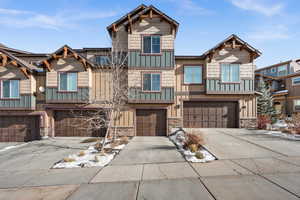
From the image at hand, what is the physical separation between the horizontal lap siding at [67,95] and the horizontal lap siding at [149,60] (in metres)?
4.48

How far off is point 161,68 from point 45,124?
36.5ft

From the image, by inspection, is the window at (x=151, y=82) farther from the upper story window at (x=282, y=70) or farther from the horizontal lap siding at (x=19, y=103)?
the upper story window at (x=282, y=70)

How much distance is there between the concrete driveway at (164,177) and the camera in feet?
12.3

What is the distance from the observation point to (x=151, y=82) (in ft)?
36.2

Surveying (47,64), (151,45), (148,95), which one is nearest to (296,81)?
(151,45)

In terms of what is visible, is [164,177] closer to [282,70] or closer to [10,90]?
[10,90]

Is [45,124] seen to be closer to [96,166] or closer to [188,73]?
[96,166]

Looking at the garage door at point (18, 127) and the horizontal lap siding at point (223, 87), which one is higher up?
the horizontal lap siding at point (223, 87)

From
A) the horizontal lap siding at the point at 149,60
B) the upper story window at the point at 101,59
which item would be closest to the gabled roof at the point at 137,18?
the upper story window at the point at 101,59

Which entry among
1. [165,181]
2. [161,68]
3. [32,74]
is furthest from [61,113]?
[165,181]

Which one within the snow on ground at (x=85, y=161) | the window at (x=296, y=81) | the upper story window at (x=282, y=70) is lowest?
the snow on ground at (x=85, y=161)

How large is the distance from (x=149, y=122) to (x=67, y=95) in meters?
7.34

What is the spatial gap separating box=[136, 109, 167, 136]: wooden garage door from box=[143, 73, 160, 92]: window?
193 cm

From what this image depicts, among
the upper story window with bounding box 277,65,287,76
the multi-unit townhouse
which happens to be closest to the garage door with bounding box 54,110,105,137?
the multi-unit townhouse
